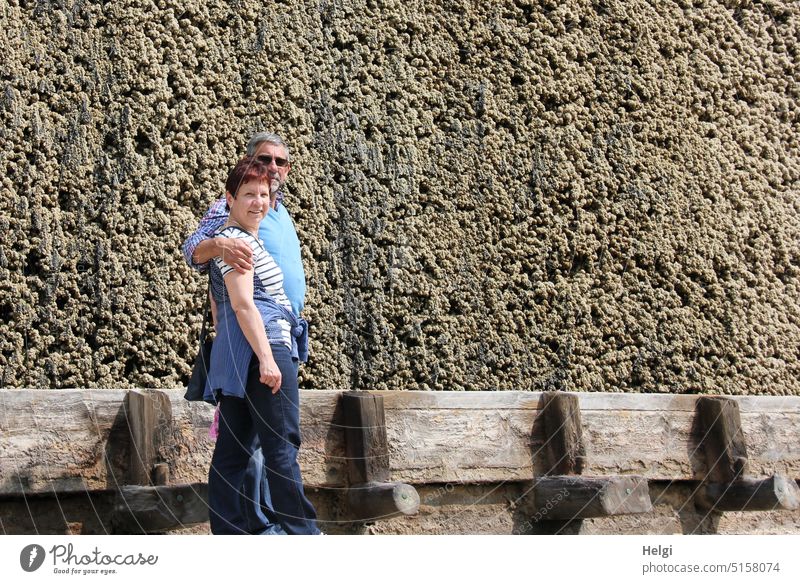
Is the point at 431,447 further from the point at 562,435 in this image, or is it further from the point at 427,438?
the point at 562,435

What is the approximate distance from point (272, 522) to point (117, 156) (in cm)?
152

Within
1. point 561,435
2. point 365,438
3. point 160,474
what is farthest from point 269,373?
point 561,435

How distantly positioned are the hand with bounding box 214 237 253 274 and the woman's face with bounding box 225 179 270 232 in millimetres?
95

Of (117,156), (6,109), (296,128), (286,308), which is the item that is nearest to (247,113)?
(296,128)

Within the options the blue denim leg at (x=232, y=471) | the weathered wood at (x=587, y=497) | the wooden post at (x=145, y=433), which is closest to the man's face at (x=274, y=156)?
the blue denim leg at (x=232, y=471)

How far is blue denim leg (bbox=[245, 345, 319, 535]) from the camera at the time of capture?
2.91 metres

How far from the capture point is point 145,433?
335cm

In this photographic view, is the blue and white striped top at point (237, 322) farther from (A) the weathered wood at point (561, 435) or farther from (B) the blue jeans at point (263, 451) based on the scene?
(A) the weathered wood at point (561, 435)

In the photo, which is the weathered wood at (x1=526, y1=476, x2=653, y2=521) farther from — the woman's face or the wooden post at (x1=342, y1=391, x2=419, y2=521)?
the woman's face

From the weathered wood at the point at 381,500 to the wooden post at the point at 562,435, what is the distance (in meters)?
0.64

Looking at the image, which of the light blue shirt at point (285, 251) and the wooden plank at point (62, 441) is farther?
the wooden plank at point (62, 441)

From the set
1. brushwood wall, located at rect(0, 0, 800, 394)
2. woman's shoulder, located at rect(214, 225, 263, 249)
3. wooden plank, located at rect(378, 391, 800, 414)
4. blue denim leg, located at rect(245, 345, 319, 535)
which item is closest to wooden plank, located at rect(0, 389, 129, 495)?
brushwood wall, located at rect(0, 0, 800, 394)

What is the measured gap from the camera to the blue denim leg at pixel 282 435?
2.91 meters

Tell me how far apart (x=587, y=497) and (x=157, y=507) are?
1.47 m
